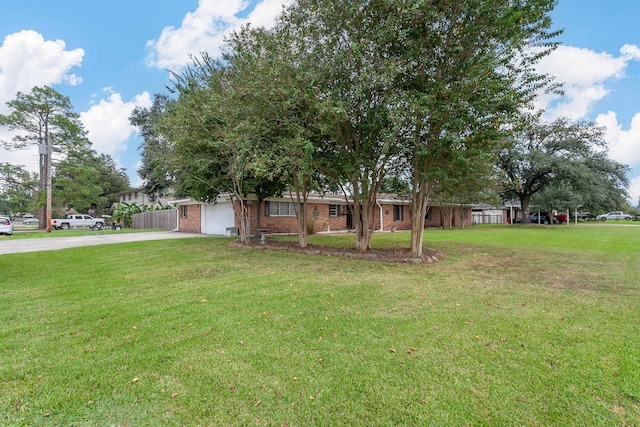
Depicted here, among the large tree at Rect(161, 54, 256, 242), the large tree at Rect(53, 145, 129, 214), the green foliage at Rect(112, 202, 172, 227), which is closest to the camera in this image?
the large tree at Rect(161, 54, 256, 242)

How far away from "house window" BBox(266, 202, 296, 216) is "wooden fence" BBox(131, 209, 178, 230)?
9.76 metres

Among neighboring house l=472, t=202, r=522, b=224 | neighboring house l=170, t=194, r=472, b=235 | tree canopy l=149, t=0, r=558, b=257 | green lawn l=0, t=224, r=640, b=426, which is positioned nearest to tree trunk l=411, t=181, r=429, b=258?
tree canopy l=149, t=0, r=558, b=257

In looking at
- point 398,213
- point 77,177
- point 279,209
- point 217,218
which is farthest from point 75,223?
point 398,213

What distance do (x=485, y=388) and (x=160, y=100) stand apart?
42649 mm

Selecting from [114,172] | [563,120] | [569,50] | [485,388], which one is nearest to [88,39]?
[485,388]

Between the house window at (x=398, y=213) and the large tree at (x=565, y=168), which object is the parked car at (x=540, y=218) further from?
the house window at (x=398, y=213)

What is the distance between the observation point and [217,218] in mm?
19969

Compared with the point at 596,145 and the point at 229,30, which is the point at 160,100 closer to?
the point at 229,30

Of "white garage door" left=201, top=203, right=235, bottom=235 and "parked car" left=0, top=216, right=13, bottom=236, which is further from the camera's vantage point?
"parked car" left=0, top=216, right=13, bottom=236

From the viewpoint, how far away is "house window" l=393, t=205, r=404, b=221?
25047mm

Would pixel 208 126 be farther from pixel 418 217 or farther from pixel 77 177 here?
pixel 77 177

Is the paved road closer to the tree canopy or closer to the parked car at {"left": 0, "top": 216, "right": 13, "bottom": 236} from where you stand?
the parked car at {"left": 0, "top": 216, "right": 13, "bottom": 236}

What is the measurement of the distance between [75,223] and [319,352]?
111ft

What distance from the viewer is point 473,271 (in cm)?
766
